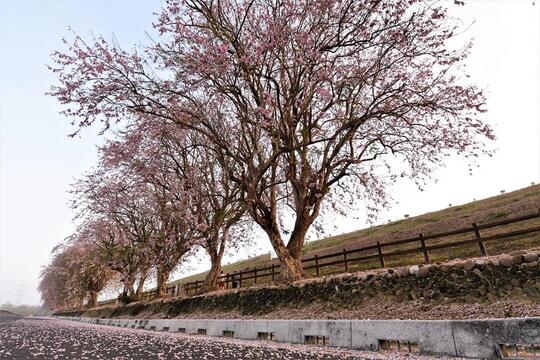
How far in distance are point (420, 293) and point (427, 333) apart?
10.0ft

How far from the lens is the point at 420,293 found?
9.02 m

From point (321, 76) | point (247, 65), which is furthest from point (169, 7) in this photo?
point (321, 76)

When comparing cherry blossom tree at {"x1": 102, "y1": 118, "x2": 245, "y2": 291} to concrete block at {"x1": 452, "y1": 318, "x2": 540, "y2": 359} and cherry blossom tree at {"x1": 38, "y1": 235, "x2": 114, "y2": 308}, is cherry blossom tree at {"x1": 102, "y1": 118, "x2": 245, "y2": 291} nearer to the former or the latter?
concrete block at {"x1": 452, "y1": 318, "x2": 540, "y2": 359}

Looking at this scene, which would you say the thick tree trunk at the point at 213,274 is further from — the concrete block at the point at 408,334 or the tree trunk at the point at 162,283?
the concrete block at the point at 408,334

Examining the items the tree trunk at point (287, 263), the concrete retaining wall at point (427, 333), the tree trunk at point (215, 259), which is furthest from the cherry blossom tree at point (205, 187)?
the concrete retaining wall at point (427, 333)

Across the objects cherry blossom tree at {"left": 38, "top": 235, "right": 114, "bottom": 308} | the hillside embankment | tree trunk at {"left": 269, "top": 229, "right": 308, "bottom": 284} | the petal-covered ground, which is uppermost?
cherry blossom tree at {"left": 38, "top": 235, "right": 114, "bottom": 308}

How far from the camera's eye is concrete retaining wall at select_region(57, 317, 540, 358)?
5203 millimetres

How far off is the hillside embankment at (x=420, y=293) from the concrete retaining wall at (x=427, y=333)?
5.07ft

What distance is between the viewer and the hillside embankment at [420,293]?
7.35 m

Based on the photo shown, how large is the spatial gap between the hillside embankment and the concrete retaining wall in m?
1.55

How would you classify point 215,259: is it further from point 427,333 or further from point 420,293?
point 427,333

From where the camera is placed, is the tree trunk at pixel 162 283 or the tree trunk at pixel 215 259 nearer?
the tree trunk at pixel 215 259

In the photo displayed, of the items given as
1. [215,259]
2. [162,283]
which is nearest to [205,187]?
[215,259]

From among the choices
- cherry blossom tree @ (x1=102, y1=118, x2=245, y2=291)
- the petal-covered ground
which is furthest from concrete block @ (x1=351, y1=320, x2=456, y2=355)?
cherry blossom tree @ (x1=102, y1=118, x2=245, y2=291)
